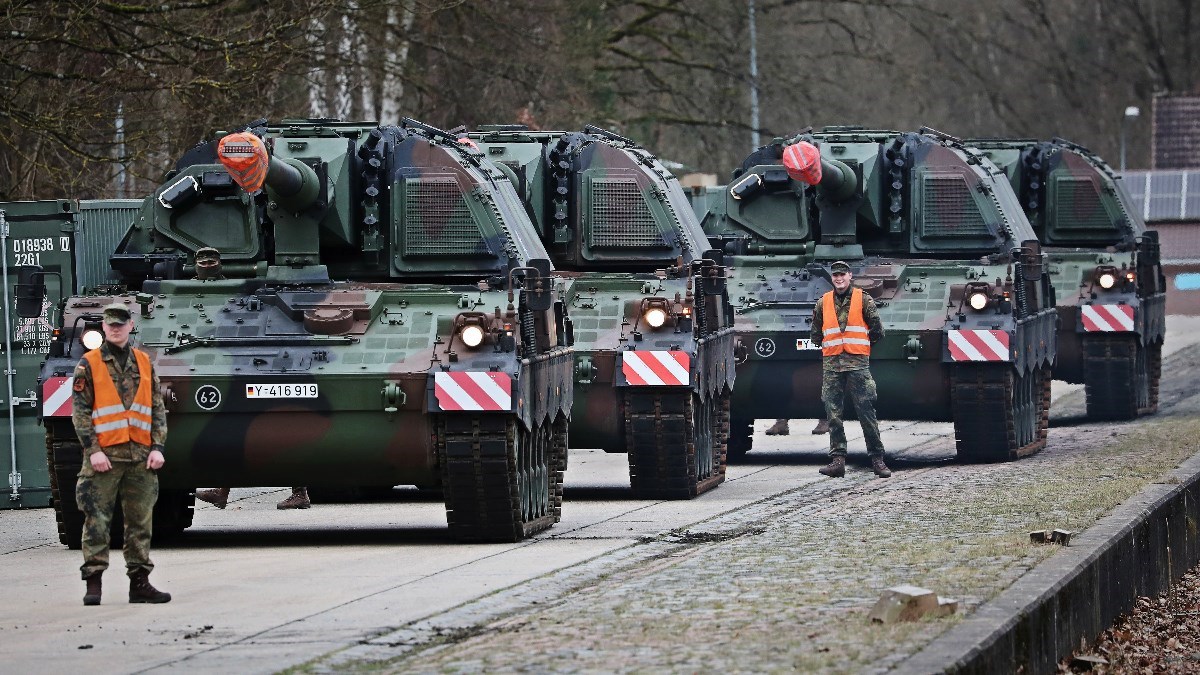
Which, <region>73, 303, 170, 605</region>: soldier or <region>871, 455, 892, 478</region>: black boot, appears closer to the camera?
<region>73, 303, 170, 605</region>: soldier

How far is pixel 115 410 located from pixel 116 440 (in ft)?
0.49

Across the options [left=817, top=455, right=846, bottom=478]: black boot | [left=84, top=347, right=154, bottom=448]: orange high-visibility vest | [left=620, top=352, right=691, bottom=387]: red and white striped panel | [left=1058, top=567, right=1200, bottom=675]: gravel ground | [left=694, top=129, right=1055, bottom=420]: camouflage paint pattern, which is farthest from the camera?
[left=694, top=129, right=1055, bottom=420]: camouflage paint pattern

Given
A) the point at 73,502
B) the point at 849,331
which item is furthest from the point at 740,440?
the point at 73,502

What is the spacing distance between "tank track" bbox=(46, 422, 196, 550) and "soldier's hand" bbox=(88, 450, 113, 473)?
1673 mm

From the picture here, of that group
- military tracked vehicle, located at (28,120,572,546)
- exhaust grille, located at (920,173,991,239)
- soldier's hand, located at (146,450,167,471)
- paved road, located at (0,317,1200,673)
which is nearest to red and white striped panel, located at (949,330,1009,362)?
paved road, located at (0,317,1200,673)

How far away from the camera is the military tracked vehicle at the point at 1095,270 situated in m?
25.4

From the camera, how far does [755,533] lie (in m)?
15.0

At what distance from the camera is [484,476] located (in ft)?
47.8

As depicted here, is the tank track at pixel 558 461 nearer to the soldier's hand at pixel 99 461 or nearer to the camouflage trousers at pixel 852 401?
the camouflage trousers at pixel 852 401

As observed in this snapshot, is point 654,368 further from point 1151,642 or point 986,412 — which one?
point 1151,642

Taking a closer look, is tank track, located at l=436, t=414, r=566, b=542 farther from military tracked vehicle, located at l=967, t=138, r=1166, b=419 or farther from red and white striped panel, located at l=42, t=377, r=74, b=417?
military tracked vehicle, located at l=967, t=138, r=1166, b=419

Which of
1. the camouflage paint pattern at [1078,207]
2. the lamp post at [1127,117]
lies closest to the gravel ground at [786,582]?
the camouflage paint pattern at [1078,207]

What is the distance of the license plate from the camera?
47.9ft

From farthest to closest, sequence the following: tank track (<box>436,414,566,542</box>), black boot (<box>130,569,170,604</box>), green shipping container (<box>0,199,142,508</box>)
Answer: green shipping container (<box>0,199,142,508</box>) < tank track (<box>436,414,566,542</box>) < black boot (<box>130,569,170,604</box>)
